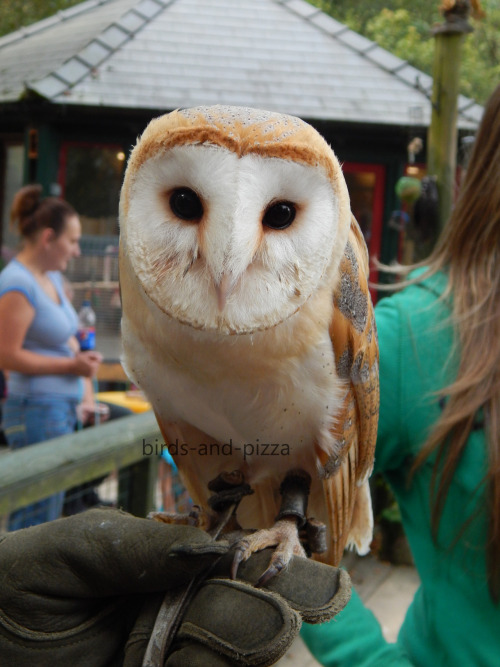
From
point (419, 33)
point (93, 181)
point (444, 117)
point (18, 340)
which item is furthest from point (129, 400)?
point (419, 33)

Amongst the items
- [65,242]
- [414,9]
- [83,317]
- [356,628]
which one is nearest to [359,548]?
[356,628]

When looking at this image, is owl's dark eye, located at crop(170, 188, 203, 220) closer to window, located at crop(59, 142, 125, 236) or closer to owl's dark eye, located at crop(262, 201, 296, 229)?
owl's dark eye, located at crop(262, 201, 296, 229)

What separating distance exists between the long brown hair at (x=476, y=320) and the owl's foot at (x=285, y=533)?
0.89 ft

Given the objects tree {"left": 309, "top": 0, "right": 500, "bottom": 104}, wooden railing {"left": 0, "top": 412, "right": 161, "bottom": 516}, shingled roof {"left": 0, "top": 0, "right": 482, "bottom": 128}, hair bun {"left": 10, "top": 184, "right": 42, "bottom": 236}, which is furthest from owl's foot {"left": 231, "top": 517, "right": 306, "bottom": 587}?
tree {"left": 309, "top": 0, "right": 500, "bottom": 104}

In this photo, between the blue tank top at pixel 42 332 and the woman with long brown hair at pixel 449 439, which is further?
the blue tank top at pixel 42 332

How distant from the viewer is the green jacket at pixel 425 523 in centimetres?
128

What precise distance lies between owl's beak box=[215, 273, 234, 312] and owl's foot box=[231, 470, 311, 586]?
15.9 inches

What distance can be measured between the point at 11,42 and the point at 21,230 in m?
4.88

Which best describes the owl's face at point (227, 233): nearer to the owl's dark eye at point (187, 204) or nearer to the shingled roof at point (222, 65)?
the owl's dark eye at point (187, 204)

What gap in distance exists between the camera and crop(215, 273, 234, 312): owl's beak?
893 millimetres

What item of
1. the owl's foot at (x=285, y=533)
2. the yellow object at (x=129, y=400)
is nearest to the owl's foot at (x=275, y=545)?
the owl's foot at (x=285, y=533)

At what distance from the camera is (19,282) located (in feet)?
8.63

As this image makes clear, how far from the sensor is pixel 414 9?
20.8 meters

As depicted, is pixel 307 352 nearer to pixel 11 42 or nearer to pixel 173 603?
pixel 173 603
